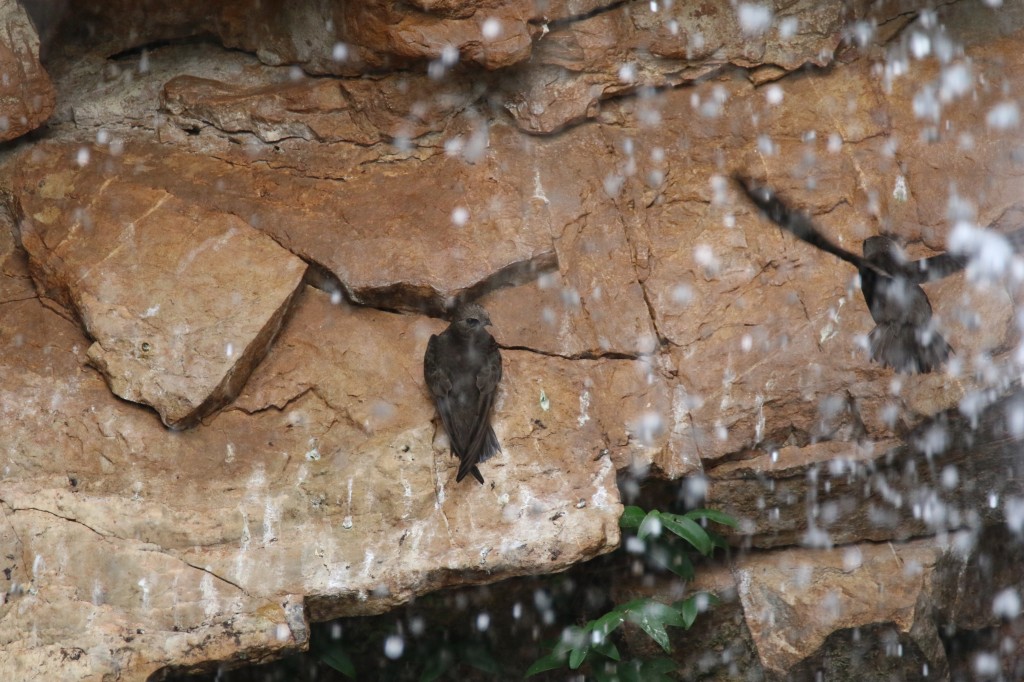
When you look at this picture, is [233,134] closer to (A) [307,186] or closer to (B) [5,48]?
(A) [307,186]

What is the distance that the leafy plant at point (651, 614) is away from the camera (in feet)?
17.8

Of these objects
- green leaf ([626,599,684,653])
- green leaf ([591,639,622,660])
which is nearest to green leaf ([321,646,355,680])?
green leaf ([591,639,622,660])

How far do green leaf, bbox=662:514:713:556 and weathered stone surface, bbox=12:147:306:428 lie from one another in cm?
243

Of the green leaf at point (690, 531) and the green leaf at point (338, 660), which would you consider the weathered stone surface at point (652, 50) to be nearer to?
the green leaf at point (690, 531)

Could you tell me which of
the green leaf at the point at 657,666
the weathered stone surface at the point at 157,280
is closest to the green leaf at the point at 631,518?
the green leaf at the point at 657,666

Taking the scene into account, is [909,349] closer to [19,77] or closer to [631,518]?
[631,518]

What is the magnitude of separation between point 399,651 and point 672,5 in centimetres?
434

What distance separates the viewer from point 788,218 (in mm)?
6301

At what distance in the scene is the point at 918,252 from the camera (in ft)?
20.3

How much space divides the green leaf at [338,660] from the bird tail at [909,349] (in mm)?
3381

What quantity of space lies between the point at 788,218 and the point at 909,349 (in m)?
1.14

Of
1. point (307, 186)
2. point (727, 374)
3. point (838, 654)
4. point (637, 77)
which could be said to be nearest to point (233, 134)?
point (307, 186)

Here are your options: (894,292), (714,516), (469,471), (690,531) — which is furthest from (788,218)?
(469,471)

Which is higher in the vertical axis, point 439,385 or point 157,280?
point 157,280
